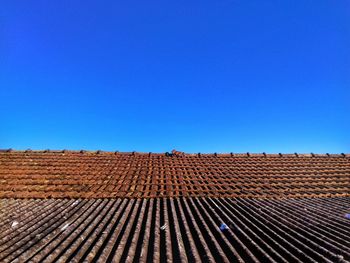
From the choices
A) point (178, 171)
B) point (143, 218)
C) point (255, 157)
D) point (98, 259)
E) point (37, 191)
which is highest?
point (255, 157)

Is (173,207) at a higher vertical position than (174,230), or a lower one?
higher

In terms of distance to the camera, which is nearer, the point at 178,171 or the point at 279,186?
the point at 279,186

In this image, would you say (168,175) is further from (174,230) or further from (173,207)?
(174,230)

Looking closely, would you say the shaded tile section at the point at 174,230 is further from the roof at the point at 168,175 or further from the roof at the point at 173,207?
the roof at the point at 168,175

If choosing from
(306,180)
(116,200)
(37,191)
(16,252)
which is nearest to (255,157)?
(306,180)

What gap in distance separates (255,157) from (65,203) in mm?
7487

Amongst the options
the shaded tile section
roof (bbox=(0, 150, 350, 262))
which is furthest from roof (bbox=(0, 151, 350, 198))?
the shaded tile section

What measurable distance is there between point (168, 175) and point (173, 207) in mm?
2361

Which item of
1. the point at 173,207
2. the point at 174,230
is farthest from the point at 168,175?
the point at 174,230

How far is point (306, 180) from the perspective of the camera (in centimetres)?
849

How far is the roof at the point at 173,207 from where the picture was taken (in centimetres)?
392

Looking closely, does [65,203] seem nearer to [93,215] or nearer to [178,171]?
[93,215]

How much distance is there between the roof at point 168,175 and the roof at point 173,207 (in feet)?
0.11

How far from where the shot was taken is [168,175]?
332 inches
